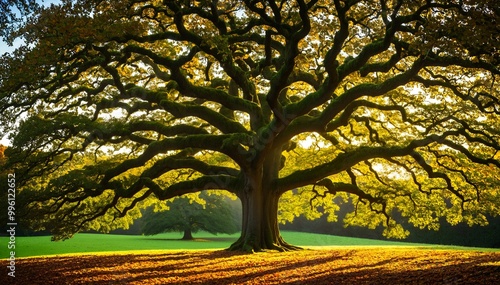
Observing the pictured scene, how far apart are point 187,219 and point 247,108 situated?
103ft

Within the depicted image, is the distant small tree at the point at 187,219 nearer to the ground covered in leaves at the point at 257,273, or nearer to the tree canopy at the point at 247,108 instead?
the tree canopy at the point at 247,108

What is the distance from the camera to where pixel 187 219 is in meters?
45.4

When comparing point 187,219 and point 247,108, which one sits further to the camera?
point 187,219

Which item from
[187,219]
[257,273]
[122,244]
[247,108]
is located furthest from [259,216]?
[187,219]

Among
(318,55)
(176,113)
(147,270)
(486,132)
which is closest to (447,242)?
(486,132)

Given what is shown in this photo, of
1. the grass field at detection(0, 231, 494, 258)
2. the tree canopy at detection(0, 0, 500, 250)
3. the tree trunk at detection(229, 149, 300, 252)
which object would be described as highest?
the tree canopy at detection(0, 0, 500, 250)

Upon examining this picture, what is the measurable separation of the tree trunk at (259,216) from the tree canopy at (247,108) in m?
0.05

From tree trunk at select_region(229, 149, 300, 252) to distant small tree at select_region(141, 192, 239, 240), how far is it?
87.7ft

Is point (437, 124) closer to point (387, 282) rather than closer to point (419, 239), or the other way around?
point (387, 282)

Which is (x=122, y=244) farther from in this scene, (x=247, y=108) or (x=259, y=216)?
(x=247, y=108)

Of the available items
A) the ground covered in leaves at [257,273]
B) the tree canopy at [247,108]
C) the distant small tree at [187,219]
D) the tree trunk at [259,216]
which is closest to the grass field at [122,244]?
the distant small tree at [187,219]

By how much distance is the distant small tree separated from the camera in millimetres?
44625

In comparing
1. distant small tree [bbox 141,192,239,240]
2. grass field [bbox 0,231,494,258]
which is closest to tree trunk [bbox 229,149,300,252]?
grass field [bbox 0,231,494,258]

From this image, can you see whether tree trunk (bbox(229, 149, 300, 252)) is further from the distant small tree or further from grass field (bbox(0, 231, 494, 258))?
the distant small tree
